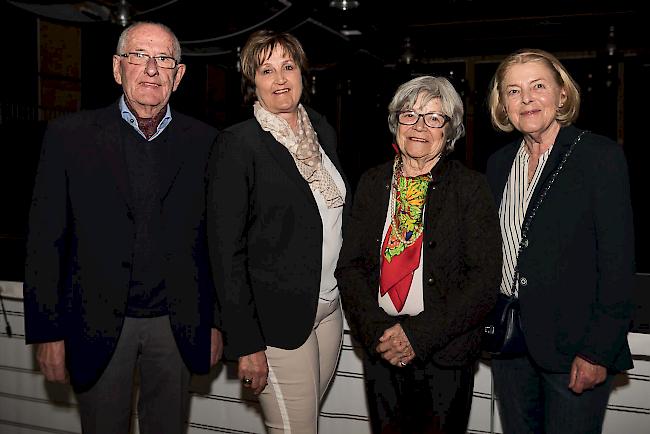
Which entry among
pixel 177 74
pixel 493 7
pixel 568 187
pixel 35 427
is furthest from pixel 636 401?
pixel 493 7

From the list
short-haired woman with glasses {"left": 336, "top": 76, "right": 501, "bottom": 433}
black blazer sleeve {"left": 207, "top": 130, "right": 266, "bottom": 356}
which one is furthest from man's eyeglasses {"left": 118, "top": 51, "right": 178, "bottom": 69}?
short-haired woman with glasses {"left": 336, "top": 76, "right": 501, "bottom": 433}

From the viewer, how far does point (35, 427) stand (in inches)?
108

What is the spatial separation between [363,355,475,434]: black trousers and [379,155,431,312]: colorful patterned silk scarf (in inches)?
7.7

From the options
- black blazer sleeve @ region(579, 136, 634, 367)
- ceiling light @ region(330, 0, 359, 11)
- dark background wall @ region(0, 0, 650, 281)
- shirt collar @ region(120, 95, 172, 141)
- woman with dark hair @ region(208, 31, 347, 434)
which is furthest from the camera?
dark background wall @ region(0, 0, 650, 281)

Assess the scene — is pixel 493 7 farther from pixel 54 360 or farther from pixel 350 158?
pixel 54 360

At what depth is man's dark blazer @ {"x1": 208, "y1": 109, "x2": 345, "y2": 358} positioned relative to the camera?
1.72 metres

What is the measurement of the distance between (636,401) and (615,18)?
29.3 feet

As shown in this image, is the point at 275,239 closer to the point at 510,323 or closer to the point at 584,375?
the point at 510,323

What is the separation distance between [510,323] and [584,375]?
24 cm

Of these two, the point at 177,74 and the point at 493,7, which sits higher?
the point at 493,7

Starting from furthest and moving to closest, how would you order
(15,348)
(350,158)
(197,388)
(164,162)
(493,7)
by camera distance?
(350,158)
(493,7)
(15,348)
(197,388)
(164,162)

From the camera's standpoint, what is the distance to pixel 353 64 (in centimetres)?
977

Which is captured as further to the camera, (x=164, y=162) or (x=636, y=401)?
(x=636, y=401)

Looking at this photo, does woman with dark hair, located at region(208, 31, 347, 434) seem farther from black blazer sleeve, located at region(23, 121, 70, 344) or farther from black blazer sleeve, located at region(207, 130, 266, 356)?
black blazer sleeve, located at region(23, 121, 70, 344)
